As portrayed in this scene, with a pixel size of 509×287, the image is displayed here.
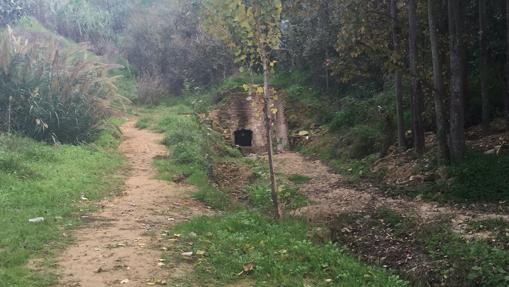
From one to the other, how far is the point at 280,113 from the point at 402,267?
17750 mm

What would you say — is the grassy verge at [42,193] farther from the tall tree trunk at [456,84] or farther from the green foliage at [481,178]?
the tall tree trunk at [456,84]

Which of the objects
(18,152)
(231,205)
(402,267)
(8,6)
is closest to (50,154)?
(18,152)

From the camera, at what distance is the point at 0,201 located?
29.4 feet

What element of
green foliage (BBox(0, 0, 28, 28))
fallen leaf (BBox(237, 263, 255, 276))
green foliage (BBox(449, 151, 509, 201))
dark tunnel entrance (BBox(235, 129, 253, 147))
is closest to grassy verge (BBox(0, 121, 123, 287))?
fallen leaf (BBox(237, 263, 255, 276))

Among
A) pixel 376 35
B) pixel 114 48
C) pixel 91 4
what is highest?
pixel 91 4

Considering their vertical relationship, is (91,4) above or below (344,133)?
above

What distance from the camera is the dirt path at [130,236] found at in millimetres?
5969

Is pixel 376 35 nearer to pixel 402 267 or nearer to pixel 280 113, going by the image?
pixel 402 267

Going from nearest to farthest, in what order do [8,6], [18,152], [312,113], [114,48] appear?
1. [18,152]
2. [312,113]
3. [8,6]
4. [114,48]

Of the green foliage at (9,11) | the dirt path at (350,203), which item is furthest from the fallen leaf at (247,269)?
the green foliage at (9,11)

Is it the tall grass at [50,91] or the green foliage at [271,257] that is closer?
the green foliage at [271,257]

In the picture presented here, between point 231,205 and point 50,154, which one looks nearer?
point 231,205

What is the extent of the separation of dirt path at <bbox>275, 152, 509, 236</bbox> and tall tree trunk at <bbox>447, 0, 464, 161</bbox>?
59.7 inches

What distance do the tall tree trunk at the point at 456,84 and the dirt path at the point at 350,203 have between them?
152 centimetres
